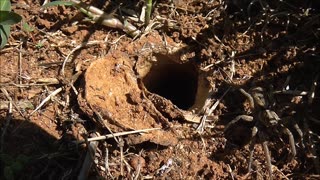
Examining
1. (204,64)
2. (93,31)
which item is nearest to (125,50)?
(93,31)

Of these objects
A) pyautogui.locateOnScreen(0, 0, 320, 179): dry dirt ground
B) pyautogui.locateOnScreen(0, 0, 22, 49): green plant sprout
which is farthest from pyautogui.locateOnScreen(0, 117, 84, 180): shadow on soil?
pyautogui.locateOnScreen(0, 0, 22, 49): green plant sprout

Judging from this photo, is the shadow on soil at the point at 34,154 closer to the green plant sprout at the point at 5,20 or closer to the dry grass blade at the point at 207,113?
the green plant sprout at the point at 5,20

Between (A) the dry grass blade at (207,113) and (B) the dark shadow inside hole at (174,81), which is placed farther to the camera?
(B) the dark shadow inside hole at (174,81)

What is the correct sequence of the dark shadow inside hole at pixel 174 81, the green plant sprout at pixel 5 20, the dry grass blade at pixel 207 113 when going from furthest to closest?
the dark shadow inside hole at pixel 174 81, the dry grass blade at pixel 207 113, the green plant sprout at pixel 5 20

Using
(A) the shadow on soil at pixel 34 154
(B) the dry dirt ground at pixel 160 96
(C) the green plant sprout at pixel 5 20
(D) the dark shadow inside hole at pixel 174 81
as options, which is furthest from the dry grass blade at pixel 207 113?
(C) the green plant sprout at pixel 5 20

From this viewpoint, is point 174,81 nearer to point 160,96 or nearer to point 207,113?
point 160,96

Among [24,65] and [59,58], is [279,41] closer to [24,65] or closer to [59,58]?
[59,58]

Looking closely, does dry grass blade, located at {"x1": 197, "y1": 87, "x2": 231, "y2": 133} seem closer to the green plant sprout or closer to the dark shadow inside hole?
the dark shadow inside hole
